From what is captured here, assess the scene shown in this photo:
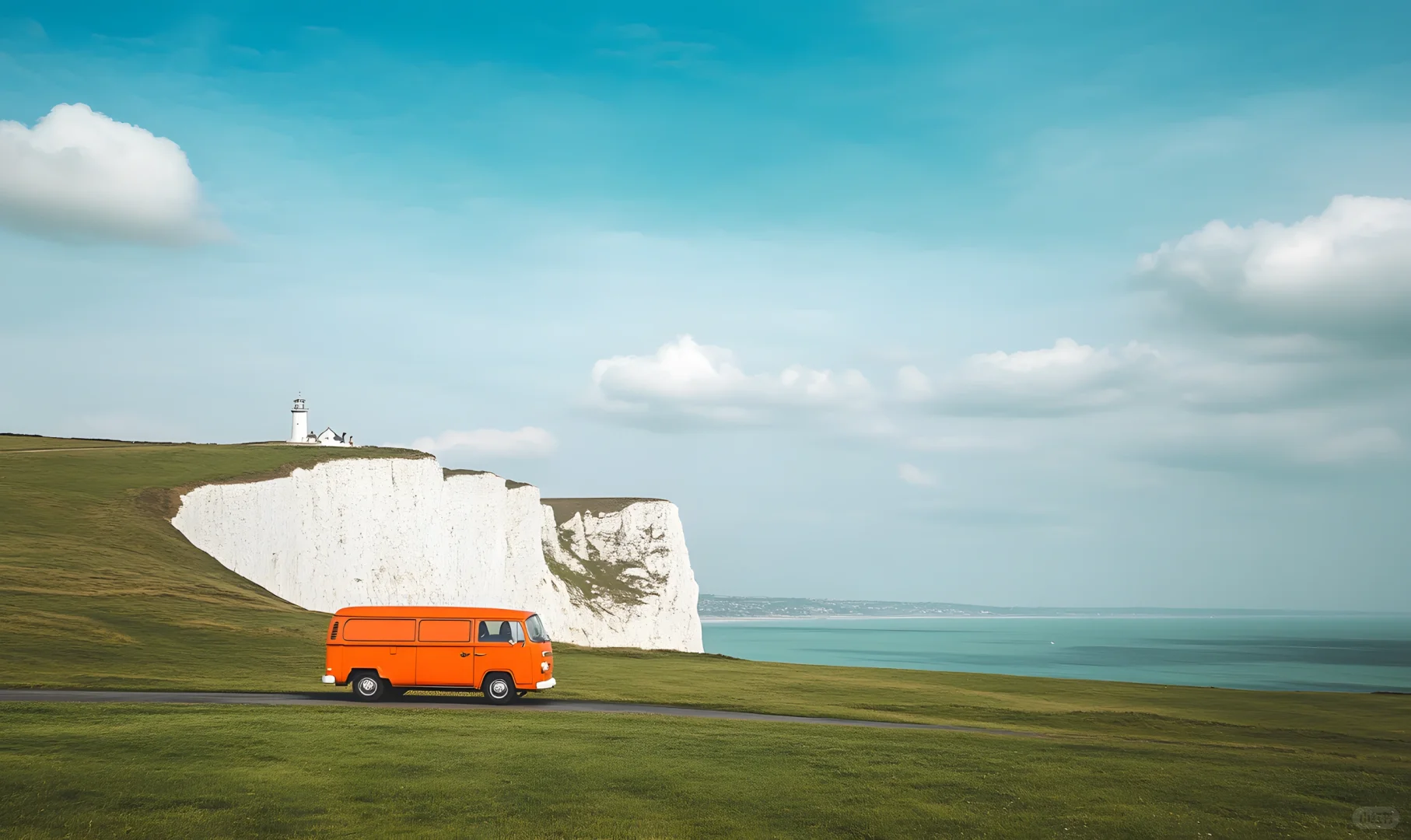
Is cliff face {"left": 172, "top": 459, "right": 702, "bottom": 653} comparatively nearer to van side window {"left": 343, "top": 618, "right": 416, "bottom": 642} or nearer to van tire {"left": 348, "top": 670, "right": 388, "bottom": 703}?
van side window {"left": 343, "top": 618, "right": 416, "bottom": 642}

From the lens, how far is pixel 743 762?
1888 cm

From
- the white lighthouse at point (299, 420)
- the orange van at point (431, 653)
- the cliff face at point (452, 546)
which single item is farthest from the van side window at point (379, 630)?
the white lighthouse at point (299, 420)

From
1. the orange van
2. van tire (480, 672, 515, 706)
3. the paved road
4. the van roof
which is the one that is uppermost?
the van roof

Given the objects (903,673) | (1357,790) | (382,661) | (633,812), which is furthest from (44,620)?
(1357,790)

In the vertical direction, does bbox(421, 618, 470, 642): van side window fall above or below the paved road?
above

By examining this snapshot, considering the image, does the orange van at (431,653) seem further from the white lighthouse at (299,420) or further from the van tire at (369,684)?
the white lighthouse at (299,420)

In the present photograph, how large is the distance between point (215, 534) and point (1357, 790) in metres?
68.4

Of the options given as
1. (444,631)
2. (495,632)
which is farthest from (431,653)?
(495,632)

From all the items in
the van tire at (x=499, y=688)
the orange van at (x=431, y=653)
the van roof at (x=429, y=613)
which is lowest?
the van tire at (x=499, y=688)

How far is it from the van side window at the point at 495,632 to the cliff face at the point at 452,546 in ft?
149

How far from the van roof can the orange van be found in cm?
2

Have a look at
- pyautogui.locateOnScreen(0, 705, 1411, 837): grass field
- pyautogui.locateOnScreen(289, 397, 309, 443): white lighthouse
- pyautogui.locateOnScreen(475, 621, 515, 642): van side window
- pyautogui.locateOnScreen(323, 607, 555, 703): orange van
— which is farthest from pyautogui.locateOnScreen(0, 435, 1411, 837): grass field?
→ pyautogui.locateOnScreen(289, 397, 309, 443): white lighthouse

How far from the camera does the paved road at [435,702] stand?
2359cm

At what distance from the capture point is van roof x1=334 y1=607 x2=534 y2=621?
26453mm
